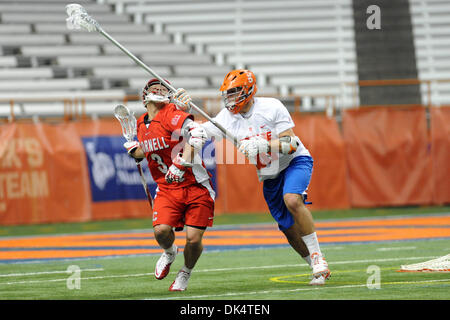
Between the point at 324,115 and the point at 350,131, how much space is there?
29.7 inches

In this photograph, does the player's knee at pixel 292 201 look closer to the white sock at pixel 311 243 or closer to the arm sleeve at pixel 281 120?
the white sock at pixel 311 243

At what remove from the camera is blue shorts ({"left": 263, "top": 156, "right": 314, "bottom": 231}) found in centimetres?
768

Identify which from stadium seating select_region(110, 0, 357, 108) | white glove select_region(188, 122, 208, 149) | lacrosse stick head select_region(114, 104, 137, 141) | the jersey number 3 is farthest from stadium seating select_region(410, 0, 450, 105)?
white glove select_region(188, 122, 208, 149)

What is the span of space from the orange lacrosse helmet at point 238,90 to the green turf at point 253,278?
5.14 feet

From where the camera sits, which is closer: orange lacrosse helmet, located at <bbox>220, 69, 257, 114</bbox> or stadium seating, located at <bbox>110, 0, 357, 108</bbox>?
orange lacrosse helmet, located at <bbox>220, 69, 257, 114</bbox>

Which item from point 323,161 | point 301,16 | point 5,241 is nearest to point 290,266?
point 5,241

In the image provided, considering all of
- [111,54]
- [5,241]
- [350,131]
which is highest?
[111,54]

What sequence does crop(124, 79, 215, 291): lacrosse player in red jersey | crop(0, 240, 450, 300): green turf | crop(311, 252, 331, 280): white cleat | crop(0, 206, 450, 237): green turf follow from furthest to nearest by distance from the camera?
crop(0, 206, 450, 237): green turf
crop(124, 79, 215, 291): lacrosse player in red jersey
crop(311, 252, 331, 280): white cleat
crop(0, 240, 450, 300): green turf

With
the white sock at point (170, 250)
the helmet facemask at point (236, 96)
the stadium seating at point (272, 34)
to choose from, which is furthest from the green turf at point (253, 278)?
the stadium seating at point (272, 34)

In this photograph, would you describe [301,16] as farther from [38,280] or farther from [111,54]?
[38,280]

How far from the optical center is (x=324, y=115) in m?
19.5

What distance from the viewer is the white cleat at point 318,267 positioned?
7488 mm

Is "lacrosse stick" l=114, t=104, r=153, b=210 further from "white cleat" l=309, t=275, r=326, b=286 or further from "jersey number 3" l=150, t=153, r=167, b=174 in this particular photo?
"white cleat" l=309, t=275, r=326, b=286

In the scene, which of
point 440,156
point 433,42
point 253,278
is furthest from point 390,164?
point 253,278
